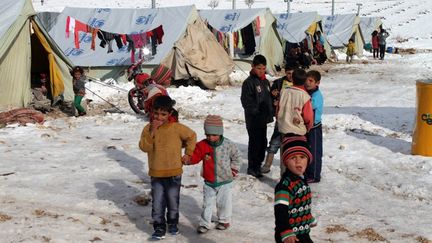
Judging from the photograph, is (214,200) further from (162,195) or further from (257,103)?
(257,103)

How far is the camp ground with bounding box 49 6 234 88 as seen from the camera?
17.3 meters

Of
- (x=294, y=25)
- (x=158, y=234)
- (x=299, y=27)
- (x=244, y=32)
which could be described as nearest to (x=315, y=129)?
(x=158, y=234)

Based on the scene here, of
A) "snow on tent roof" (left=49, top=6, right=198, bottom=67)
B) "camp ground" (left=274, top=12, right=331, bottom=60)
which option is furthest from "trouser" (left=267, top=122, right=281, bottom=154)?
"camp ground" (left=274, top=12, right=331, bottom=60)

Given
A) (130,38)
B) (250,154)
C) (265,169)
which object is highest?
(130,38)

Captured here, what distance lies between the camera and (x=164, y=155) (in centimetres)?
545

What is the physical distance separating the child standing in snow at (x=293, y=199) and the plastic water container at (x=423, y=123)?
18.8 feet

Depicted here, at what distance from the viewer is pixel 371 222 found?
6.21 meters

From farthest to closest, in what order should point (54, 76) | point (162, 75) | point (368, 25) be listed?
point (368, 25), point (54, 76), point (162, 75)

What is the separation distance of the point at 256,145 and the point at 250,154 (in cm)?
20

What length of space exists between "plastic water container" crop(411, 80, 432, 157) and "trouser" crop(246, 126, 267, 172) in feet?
9.57

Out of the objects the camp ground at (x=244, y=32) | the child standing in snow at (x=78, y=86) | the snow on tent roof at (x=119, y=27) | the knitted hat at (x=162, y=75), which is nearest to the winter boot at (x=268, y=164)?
the knitted hat at (x=162, y=75)

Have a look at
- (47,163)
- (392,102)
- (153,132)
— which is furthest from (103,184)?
(392,102)

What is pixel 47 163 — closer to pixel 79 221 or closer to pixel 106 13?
pixel 79 221

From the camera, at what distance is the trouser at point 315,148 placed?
751 centimetres
